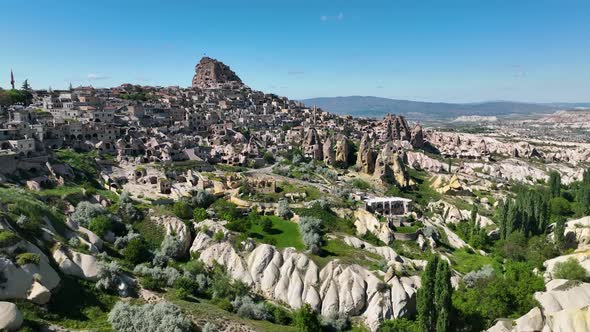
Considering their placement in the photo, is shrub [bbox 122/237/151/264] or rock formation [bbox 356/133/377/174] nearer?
shrub [bbox 122/237/151/264]

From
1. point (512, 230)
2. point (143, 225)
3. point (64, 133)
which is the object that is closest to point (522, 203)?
point (512, 230)

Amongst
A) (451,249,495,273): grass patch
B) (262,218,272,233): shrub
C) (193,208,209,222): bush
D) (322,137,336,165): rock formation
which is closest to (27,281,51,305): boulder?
(193,208,209,222): bush

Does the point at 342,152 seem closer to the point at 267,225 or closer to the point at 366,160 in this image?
the point at 366,160

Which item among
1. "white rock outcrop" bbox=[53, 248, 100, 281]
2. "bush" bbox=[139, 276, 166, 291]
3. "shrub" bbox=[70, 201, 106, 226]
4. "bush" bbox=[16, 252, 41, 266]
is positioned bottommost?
"bush" bbox=[139, 276, 166, 291]

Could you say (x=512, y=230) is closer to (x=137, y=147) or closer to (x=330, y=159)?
(x=330, y=159)

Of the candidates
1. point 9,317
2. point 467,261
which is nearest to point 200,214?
point 9,317

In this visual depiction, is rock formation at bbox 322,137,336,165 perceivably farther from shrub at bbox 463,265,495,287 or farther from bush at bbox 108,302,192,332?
bush at bbox 108,302,192,332
